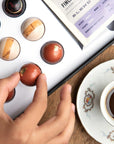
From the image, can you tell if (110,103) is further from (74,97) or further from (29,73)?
(29,73)

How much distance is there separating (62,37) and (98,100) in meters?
0.17

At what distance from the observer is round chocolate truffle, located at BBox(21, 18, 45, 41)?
1.52ft

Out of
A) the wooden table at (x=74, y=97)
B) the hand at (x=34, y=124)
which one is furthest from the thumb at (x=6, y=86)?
the wooden table at (x=74, y=97)

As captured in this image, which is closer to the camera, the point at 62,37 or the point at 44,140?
the point at 44,140

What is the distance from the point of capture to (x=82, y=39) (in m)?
0.50

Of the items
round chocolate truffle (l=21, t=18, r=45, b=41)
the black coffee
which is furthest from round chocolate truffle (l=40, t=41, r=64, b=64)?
the black coffee

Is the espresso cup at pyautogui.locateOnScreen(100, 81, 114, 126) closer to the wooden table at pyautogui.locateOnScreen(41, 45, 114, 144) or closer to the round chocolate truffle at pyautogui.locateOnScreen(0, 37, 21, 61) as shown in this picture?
the wooden table at pyautogui.locateOnScreen(41, 45, 114, 144)

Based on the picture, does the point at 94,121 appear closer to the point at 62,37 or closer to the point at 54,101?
the point at 54,101

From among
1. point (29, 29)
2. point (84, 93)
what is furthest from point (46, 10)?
point (84, 93)

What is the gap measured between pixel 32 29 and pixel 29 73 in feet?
0.31

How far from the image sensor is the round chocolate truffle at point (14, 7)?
465 millimetres

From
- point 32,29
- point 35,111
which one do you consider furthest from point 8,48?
point 35,111

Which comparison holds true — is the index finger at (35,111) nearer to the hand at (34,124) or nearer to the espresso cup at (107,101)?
the hand at (34,124)

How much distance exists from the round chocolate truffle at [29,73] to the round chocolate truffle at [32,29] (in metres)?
0.06
